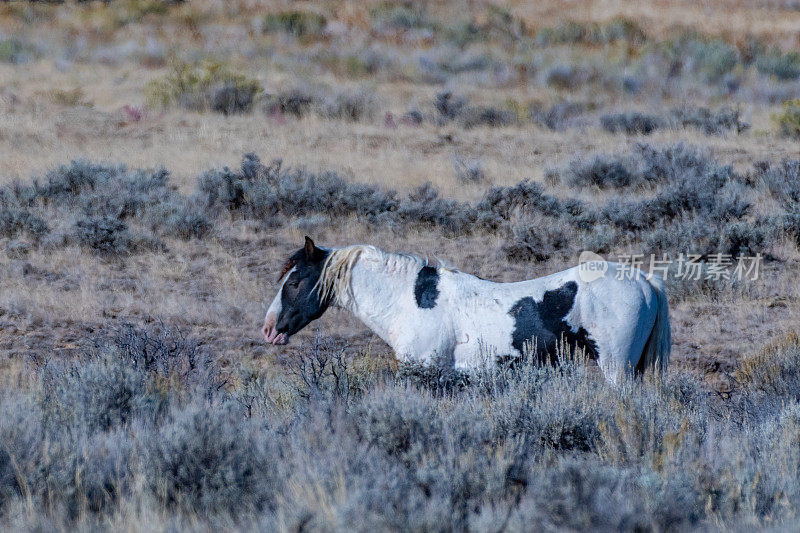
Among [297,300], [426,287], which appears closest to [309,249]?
[297,300]

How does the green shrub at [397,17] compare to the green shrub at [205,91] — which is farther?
the green shrub at [397,17]

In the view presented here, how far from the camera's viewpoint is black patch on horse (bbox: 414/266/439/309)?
19.8 ft

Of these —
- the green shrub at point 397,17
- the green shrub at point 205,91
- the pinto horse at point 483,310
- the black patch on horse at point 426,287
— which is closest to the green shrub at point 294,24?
the green shrub at point 397,17

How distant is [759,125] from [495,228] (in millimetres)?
11822

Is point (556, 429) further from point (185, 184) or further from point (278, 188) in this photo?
point (185, 184)

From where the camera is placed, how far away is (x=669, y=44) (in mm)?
35344

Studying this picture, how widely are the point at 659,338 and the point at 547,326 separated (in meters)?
0.87

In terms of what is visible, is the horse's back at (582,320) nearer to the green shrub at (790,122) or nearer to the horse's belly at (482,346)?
the horse's belly at (482,346)

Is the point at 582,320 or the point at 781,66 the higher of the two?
the point at 781,66

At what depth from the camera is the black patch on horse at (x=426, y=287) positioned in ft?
19.8

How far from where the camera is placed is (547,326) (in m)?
5.85

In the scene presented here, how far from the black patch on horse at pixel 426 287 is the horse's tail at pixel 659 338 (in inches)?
61.5

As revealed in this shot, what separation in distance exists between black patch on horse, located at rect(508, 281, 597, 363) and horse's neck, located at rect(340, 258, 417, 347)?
81 centimetres

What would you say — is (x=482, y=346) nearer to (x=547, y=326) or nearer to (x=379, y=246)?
(x=547, y=326)
